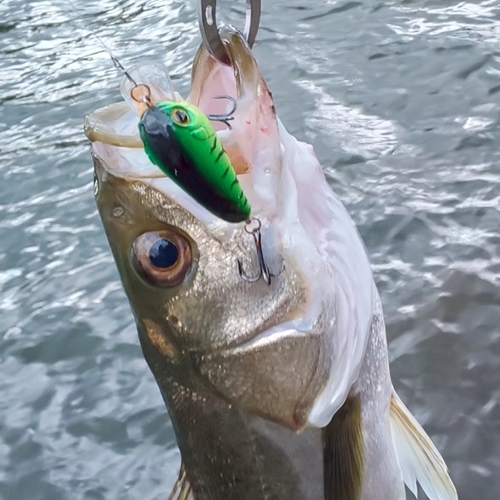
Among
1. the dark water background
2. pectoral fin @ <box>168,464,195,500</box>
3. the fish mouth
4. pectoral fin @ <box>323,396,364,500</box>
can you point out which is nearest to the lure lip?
the fish mouth

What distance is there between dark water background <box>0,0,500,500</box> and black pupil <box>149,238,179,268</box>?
6.39ft

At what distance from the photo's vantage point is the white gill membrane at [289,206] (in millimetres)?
1748

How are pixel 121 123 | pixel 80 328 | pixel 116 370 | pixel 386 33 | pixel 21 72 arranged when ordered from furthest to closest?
pixel 21 72 < pixel 386 33 < pixel 80 328 < pixel 116 370 < pixel 121 123

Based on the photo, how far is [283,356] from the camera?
1.84 m

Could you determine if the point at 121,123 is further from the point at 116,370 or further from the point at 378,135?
the point at 378,135

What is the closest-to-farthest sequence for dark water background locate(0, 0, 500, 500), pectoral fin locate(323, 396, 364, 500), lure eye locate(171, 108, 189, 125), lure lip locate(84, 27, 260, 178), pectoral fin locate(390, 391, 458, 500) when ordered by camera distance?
lure eye locate(171, 108, 189, 125)
lure lip locate(84, 27, 260, 178)
pectoral fin locate(323, 396, 364, 500)
pectoral fin locate(390, 391, 458, 500)
dark water background locate(0, 0, 500, 500)

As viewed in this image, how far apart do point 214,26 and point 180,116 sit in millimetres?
320

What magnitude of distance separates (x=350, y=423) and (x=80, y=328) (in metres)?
2.73

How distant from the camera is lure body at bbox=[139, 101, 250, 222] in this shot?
1503 mm

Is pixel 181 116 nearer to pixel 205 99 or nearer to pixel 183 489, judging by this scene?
pixel 205 99

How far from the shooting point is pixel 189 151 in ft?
4.99

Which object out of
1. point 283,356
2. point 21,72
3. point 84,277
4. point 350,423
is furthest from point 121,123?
point 21,72

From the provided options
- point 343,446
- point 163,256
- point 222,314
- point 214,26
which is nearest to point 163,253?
point 163,256

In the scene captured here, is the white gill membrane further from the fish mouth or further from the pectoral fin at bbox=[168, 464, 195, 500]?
the pectoral fin at bbox=[168, 464, 195, 500]
